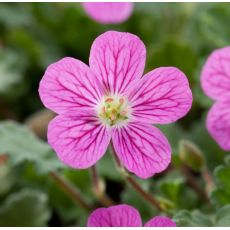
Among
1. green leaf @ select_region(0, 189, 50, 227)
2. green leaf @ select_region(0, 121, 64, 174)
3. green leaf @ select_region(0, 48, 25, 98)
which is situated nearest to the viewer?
green leaf @ select_region(0, 121, 64, 174)

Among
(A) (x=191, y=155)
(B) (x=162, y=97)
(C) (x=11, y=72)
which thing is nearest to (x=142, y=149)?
(B) (x=162, y=97)

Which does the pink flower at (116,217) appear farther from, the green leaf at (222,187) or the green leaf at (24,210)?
the green leaf at (24,210)

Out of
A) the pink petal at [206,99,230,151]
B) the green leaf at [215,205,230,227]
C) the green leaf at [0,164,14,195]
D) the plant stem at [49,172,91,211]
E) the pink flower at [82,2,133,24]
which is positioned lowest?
the green leaf at [0,164,14,195]

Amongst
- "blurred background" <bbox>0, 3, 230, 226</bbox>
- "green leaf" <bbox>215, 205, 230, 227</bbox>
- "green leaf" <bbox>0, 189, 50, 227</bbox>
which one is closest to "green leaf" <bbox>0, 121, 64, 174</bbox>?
"blurred background" <bbox>0, 3, 230, 226</bbox>

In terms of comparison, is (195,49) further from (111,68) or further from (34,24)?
(111,68)

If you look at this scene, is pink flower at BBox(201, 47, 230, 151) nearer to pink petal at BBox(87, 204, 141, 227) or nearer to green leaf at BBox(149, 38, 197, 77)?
pink petal at BBox(87, 204, 141, 227)

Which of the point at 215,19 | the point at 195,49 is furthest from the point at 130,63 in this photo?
the point at 195,49
